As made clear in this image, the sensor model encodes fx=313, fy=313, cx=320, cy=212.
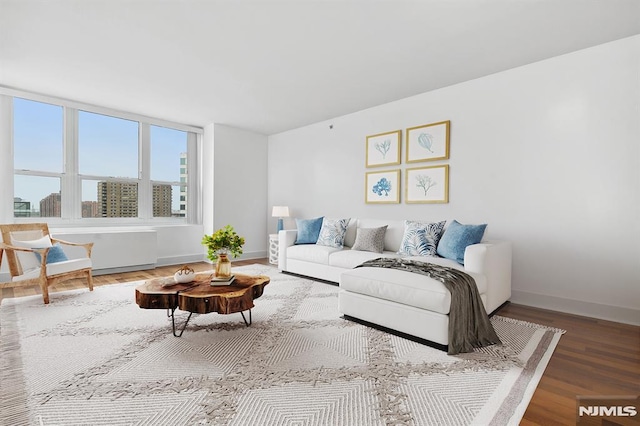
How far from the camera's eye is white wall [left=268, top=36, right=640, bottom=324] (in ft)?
9.84

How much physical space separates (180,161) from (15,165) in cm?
242

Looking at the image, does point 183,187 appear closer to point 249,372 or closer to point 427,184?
point 427,184

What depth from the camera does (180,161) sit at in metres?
6.32

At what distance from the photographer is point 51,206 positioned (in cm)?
489

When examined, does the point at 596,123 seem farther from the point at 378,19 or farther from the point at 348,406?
the point at 348,406

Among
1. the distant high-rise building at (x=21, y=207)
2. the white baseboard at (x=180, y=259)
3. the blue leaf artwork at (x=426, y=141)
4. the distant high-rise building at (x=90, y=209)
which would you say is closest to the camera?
the blue leaf artwork at (x=426, y=141)

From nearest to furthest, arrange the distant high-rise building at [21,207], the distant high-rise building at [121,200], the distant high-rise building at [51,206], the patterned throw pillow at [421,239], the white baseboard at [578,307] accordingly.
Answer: the white baseboard at [578,307]
the patterned throw pillow at [421,239]
the distant high-rise building at [21,207]
the distant high-rise building at [51,206]
the distant high-rise building at [121,200]

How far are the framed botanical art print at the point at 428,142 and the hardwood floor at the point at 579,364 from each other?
212 centimetres

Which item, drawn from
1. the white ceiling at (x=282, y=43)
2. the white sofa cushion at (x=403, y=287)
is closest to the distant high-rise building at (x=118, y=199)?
the white ceiling at (x=282, y=43)

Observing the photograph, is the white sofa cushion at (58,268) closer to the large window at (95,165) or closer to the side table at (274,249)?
the large window at (95,165)

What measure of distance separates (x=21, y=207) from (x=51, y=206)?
34 cm

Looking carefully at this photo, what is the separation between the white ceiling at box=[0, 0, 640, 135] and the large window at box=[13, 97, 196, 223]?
60cm

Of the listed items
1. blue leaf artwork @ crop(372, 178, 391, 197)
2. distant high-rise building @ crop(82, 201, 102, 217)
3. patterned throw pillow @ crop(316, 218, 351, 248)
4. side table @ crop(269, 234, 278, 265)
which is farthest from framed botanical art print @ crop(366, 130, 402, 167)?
distant high-rise building @ crop(82, 201, 102, 217)

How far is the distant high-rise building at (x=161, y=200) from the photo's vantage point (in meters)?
5.97
